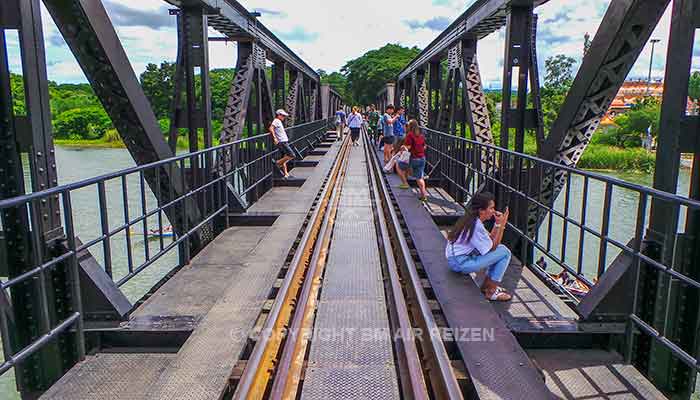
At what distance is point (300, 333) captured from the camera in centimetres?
414

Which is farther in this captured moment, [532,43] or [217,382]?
[532,43]

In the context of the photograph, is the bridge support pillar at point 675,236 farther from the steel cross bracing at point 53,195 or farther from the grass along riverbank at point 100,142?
the grass along riverbank at point 100,142

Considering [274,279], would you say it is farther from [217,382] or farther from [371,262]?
[217,382]

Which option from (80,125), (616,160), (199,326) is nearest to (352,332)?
(199,326)

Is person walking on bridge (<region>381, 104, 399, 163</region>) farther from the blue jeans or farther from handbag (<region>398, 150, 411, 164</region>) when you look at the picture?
the blue jeans

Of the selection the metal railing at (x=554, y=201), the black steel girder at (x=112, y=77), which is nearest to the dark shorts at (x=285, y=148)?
the metal railing at (x=554, y=201)

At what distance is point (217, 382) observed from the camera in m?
3.35

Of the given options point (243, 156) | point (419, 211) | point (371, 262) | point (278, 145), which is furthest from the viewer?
point (278, 145)

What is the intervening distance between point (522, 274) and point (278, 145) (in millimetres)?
7345

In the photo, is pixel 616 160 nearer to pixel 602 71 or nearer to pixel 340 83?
pixel 602 71

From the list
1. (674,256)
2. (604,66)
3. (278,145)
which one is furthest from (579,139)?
(278,145)

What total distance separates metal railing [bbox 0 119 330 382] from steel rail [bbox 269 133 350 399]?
4.74 feet

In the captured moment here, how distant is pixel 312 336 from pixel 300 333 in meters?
0.10

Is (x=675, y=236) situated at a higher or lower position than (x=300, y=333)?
higher
